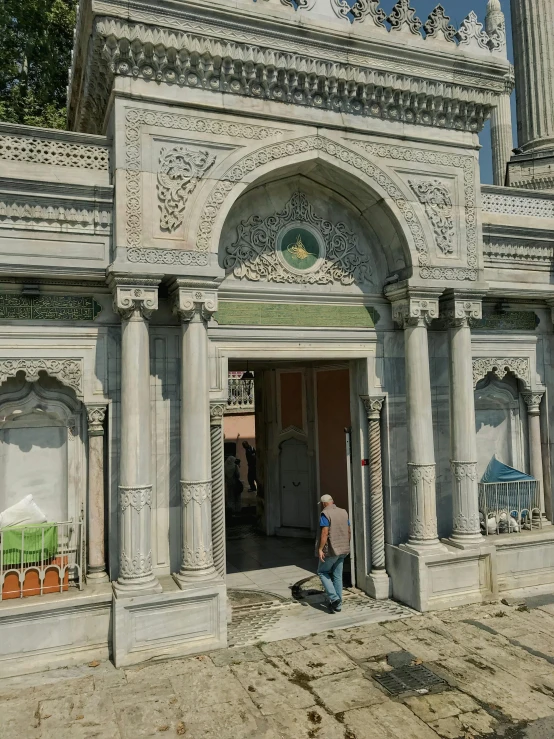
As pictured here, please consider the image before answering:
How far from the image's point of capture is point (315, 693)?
4.94m

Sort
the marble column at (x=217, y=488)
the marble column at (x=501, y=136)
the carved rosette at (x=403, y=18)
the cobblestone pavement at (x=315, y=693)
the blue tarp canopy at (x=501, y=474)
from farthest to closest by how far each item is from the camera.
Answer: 1. the marble column at (x=501, y=136)
2. the blue tarp canopy at (x=501, y=474)
3. the carved rosette at (x=403, y=18)
4. the marble column at (x=217, y=488)
5. the cobblestone pavement at (x=315, y=693)

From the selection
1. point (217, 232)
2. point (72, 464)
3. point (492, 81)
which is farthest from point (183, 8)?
point (72, 464)

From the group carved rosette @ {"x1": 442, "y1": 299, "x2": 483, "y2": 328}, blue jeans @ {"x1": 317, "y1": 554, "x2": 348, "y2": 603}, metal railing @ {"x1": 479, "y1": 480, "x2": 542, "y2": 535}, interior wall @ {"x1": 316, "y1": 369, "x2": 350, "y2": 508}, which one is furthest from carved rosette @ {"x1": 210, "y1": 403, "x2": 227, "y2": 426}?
metal railing @ {"x1": 479, "y1": 480, "x2": 542, "y2": 535}

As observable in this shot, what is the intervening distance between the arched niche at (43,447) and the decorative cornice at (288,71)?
3593 mm

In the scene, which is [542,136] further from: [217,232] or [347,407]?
[217,232]

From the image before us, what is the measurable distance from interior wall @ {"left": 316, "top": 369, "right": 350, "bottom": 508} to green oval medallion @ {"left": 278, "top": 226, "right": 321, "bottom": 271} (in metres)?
3.20

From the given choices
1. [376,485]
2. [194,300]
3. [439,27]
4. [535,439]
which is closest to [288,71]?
[439,27]

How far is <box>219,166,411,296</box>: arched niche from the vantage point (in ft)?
23.1

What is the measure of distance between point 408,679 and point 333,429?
215 inches

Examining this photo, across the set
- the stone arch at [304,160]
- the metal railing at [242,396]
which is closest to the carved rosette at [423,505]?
the stone arch at [304,160]

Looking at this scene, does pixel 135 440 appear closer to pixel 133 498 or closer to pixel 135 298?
pixel 133 498

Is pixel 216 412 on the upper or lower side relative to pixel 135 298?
lower

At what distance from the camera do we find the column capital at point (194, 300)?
610cm

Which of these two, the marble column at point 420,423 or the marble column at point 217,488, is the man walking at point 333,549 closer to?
the marble column at point 420,423
